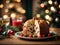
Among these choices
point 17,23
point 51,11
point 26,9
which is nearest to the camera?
point 17,23

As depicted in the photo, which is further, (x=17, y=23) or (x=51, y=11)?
(x=51, y=11)

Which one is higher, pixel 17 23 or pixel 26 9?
pixel 26 9

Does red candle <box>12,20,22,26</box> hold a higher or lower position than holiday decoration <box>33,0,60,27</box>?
lower

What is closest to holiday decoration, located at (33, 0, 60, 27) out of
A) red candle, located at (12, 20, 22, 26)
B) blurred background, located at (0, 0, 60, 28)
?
blurred background, located at (0, 0, 60, 28)

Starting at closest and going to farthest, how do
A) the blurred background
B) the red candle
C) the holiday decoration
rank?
the red candle → the holiday decoration → the blurred background

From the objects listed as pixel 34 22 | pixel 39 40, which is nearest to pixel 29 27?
pixel 34 22

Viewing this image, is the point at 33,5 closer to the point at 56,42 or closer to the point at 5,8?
the point at 5,8

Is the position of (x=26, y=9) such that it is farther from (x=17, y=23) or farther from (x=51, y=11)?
(x=17, y=23)

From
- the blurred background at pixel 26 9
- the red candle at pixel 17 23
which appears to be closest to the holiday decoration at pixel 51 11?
the blurred background at pixel 26 9

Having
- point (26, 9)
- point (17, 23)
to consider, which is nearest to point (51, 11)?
point (26, 9)

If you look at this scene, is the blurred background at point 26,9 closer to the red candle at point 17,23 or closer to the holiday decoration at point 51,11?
the holiday decoration at point 51,11

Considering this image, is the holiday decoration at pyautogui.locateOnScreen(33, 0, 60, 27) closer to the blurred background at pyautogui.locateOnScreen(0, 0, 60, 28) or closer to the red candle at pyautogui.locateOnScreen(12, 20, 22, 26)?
the blurred background at pyautogui.locateOnScreen(0, 0, 60, 28)
